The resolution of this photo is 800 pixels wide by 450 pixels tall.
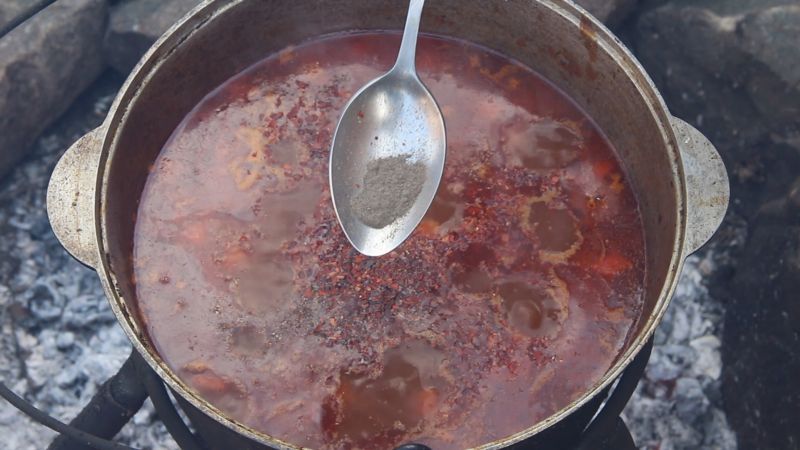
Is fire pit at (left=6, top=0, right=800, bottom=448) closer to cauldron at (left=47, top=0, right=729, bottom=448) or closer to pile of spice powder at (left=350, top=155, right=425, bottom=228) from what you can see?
cauldron at (left=47, top=0, right=729, bottom=448)

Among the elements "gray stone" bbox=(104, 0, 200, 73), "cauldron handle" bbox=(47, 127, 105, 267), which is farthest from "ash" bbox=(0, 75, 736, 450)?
"cauldron handle" bbox=(47, 127, 105, 267)

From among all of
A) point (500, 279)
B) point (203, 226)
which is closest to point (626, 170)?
point (500, 279)

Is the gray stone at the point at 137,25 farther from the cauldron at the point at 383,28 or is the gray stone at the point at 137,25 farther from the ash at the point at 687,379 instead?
the ash at the point at 687,379

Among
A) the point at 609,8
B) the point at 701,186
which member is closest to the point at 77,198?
the point at 701,186

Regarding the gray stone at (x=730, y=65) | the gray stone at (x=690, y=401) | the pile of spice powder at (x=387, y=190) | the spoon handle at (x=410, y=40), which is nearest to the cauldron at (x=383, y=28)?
the spoon handle at (x=410, y=40)

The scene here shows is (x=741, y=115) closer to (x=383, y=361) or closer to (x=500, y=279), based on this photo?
(x=500, y=279)
